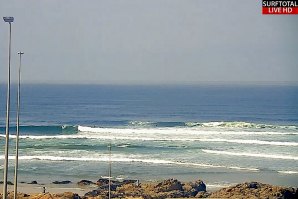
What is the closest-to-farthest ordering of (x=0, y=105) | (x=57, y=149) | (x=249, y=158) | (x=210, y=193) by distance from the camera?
1. (x=210, y=193)
2. (x=249, y=158)
3. (x=57, y=149)
4. (x=0, y=105)

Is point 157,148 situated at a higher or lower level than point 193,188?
higher

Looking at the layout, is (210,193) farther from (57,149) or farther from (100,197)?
(57,149)

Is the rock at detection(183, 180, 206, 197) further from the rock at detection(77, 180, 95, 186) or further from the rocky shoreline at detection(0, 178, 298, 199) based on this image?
the rock at detection(77, 180, 95, 186)

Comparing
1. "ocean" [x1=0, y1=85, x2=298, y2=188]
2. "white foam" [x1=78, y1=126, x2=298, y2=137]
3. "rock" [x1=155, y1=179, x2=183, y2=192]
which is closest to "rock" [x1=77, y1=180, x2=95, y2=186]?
"ocean" [x1=0, y1=85, x2=298, y2=188]

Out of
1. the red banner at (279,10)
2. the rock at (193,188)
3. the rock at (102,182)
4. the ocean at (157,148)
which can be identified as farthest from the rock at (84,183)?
the red banner at (279,10)

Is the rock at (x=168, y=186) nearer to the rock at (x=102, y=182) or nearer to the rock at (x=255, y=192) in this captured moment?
the rock at (x=255, y=192)

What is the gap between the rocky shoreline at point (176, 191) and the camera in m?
26.5

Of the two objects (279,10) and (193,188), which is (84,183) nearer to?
(193,188)

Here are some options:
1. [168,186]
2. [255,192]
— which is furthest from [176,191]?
[255,192]

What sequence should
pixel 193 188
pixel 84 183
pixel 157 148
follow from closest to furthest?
pixel 193 188 → pixel 84 183 → pixel 157 148

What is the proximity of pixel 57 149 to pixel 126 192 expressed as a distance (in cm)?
1614

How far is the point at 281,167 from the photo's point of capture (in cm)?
3712

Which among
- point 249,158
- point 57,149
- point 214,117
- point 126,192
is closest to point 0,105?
point 214,117

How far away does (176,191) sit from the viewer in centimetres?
2875
